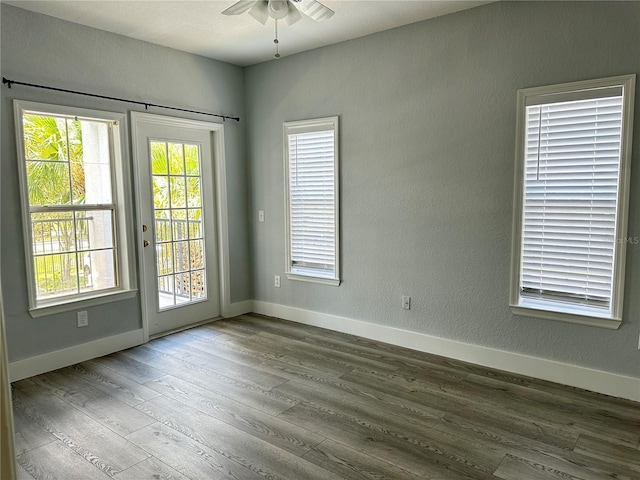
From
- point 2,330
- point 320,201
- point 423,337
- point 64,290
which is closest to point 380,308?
point 423,337

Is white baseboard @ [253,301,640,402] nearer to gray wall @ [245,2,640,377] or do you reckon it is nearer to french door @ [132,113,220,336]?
gray wall @ [245,2,640,377]

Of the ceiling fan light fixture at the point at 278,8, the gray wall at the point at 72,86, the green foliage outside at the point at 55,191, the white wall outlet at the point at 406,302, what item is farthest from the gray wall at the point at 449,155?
the green foliage outside at the point at 55,191

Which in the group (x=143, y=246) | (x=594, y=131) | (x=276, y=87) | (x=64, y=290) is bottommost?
(x=64, y=290)

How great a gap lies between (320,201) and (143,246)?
68.3 inches

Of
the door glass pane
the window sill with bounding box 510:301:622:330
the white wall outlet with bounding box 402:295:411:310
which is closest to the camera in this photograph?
the window sill with bounding box 510:301:622:330

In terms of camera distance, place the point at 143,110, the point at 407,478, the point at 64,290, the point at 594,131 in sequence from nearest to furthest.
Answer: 1. the point at 407,478
2. the point at 594,131
3. the point at 64,290
4. the point at 143,110

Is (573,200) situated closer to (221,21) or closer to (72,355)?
(221,21)

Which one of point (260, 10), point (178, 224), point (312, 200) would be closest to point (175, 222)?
point (178, 224)

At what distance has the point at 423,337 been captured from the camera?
3883mm

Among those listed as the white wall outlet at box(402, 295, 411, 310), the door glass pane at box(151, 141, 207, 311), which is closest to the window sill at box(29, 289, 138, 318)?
the door glass pane at box(151, 141, 207, 311)

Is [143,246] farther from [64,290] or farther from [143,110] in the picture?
[143,110]

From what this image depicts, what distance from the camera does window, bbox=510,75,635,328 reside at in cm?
293

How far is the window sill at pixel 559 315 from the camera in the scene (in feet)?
9.84

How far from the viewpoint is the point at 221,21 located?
11.8 ft
